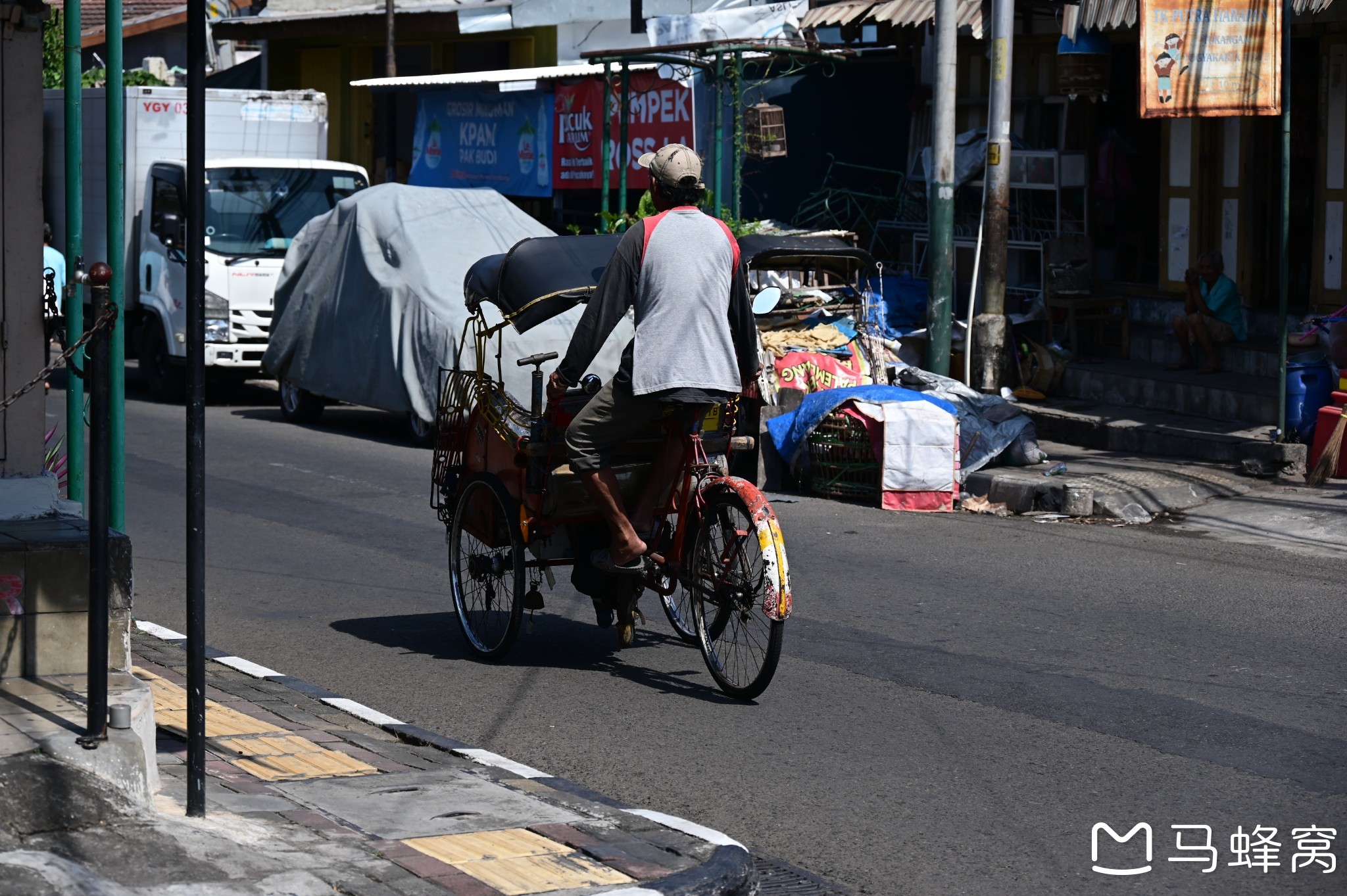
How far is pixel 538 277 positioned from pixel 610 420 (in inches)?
44.7

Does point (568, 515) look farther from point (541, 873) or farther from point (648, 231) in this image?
point (541, 873)

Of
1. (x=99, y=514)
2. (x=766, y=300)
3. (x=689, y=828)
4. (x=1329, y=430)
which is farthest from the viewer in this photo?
(x=766, y=300)

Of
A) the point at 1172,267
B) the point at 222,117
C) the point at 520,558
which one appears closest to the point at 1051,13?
the point at 1172,267

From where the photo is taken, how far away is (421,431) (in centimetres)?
1440

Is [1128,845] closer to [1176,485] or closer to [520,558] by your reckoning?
[520,558]

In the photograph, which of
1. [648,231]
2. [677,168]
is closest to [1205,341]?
[677,168]

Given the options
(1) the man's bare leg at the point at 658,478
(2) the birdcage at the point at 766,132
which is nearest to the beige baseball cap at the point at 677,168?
(1) the man's bare leg at the point at 658,478

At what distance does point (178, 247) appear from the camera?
17.1 m

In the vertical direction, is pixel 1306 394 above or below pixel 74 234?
below

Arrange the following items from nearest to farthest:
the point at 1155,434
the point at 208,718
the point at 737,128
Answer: the point at 208,718 < the point at 1155,434 < the point at 737,128

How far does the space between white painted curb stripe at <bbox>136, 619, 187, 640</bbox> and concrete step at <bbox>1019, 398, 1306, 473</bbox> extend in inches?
308

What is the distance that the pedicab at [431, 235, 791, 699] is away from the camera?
252 inches

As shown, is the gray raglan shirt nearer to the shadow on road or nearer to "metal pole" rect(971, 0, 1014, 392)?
the shadow on road

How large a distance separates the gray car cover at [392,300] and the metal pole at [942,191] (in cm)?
301
